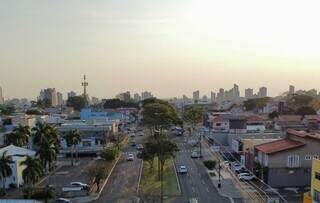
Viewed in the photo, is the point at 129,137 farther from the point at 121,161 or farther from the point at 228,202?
the point at 228,202

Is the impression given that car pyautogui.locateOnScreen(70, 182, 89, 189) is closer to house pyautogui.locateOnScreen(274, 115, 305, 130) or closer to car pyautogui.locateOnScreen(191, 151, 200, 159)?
car pyautogui.locateOnScreen(191, 151, 200, 159)

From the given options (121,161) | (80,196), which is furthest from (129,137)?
(80,196)

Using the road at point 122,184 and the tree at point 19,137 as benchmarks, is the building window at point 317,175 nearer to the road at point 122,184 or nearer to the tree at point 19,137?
the road at point 122,184

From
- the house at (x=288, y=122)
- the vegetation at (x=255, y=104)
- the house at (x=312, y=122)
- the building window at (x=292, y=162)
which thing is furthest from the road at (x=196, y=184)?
the vegetation at (x=255, y=104)

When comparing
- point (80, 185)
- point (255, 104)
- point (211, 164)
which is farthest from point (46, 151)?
point (255, 104)

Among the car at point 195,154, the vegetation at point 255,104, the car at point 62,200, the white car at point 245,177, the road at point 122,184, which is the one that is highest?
the vegetation at point 255,104

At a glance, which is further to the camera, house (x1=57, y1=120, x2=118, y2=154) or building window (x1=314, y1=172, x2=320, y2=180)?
house (x1=57, y1=120, x2=118, y2=154)

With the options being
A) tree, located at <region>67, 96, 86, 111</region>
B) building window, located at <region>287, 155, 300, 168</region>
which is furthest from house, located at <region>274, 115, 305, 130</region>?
tree, located at <region>67, 96, 86, 111</region>
